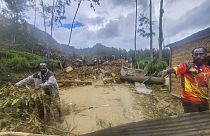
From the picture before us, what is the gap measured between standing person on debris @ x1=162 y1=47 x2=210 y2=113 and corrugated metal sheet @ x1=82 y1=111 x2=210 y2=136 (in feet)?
6.69

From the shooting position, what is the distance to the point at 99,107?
12.4 m

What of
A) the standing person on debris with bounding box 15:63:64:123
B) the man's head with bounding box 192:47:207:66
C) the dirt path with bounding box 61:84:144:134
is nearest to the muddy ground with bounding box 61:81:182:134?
the dirt path with bounding box 61:84:144:134

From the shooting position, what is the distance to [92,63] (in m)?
28.6

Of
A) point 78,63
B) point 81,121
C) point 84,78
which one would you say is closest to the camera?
point 81,121

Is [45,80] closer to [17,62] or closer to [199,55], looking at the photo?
[199,55]

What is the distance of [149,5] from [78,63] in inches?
447

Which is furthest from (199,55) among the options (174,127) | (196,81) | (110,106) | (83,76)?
(83,76)

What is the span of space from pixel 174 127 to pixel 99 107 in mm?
10021

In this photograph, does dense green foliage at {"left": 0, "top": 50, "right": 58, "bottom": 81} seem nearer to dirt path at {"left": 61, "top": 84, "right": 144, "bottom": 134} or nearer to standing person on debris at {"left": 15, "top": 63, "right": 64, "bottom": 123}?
dirt path at {"left": 61, "top": 84, "right": 144, "bottom": 134}

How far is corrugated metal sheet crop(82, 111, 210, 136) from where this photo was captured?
2.44 m

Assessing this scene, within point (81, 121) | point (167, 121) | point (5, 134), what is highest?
point (167, 121)

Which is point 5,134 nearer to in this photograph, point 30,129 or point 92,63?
point 30,129

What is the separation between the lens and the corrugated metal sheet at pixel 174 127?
8.00 feet

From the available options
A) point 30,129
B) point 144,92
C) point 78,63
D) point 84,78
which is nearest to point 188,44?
point 144,92
